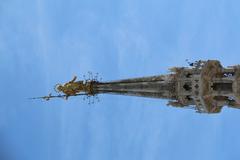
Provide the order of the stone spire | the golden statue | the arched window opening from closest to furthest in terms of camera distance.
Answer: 1. the stone spire
2. the arched window opening
3. the golden statue

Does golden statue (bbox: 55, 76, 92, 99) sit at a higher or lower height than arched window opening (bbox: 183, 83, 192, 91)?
higher

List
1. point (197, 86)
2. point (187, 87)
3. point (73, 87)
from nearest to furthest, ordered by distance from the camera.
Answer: point (197, 86) < point (187, 87) < point (73, 87)

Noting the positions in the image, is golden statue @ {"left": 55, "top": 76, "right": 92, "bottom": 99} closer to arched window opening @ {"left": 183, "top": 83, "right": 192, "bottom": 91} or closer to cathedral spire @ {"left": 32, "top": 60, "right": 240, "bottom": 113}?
cathedral spire @ {"left": 32, "top": 60, "right": 240, "bottom": 113}

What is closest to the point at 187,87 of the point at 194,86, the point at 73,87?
the point at 194,86

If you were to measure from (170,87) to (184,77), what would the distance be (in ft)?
5.11

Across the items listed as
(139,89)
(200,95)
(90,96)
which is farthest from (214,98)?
(90,96)

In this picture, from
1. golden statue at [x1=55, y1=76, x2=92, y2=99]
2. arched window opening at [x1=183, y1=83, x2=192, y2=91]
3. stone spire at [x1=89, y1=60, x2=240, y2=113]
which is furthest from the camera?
golden statue at [x1=55, y1=76, x2=92, y2=99]

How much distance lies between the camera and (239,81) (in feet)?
170

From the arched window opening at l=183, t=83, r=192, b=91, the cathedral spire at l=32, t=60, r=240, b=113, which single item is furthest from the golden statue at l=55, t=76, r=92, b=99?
the arched window opening at l=183, t=83, r=192, b=91

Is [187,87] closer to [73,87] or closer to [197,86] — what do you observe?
[197,86]

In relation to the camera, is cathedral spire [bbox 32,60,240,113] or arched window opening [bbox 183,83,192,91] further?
arched window opening [bbox 183,83,192,91]

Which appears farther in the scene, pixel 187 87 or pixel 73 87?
pixel 73 87

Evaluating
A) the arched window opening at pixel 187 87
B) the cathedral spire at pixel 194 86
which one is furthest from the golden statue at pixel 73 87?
the arched window opening at pixel 187 87

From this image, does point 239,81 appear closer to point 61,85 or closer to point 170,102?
point 170,102
